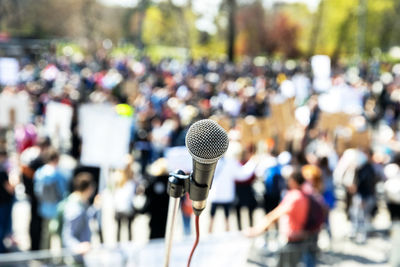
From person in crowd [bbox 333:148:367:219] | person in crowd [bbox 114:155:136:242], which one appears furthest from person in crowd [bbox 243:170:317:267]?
person in crowd [bbox 333:148:367:219]

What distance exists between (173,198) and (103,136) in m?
4.54

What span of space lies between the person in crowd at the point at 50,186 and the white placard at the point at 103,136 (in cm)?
68

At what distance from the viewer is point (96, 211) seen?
5199 mm

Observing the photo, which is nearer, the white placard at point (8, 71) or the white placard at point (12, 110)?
the white placard at point (12, 110)

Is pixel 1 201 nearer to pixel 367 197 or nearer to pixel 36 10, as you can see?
pixel 367 197

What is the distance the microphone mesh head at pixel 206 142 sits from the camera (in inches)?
65.4

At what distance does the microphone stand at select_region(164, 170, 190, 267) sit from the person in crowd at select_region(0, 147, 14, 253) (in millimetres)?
4292

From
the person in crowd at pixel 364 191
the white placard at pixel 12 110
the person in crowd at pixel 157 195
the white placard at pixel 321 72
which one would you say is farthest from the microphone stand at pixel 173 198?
the white placard at pixel 321 72

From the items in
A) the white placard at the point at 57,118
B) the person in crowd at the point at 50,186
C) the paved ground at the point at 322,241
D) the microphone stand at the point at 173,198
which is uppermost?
the microphone stand at the point at 173,198

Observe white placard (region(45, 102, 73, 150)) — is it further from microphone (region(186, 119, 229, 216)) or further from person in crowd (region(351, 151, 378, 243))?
microphone (region(186, 119, 229, 216))

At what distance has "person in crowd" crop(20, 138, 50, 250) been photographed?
5.81m

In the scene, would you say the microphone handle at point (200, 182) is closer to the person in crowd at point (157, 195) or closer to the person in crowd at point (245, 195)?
the person in crowd at point (157, 195)

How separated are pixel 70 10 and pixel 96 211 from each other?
52.6 metres

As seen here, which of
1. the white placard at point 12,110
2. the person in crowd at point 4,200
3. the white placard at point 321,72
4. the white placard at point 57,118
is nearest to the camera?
the person in crowd at point 4,200
